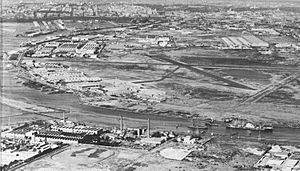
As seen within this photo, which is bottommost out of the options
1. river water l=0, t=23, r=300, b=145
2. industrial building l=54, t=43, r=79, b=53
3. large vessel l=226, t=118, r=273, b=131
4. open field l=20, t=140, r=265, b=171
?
river water l=0, t=23, r=300, b=145

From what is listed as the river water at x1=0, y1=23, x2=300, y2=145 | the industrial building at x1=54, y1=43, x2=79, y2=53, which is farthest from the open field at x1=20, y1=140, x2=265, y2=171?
the industrial building at x1=54, y1=43, x2=79, y2=53

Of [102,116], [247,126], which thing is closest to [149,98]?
[102,116]

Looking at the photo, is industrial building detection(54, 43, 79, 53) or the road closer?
the road

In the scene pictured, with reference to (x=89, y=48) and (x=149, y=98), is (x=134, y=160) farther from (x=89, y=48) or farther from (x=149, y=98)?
(x=89, y=48)

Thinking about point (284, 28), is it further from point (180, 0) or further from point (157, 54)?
point (180, 0)

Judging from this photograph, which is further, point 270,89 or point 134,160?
point 270,89

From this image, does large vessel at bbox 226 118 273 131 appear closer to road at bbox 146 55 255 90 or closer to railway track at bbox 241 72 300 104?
railway track at bbox 241 72 300 104

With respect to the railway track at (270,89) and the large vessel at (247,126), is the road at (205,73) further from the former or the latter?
the large vessel at (247,126)

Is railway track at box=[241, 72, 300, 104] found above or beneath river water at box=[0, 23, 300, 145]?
above
